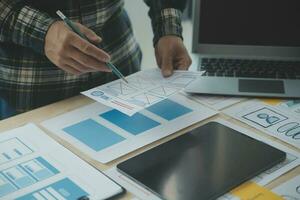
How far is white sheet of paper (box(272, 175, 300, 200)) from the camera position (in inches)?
28.9

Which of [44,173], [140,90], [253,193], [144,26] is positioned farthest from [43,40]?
[144,26]

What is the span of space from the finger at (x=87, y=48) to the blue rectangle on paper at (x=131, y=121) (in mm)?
128

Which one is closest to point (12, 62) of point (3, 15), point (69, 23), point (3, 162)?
point (3, 15)

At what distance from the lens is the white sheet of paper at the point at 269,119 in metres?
0.92

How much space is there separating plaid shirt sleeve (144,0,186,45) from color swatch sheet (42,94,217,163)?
23 cm

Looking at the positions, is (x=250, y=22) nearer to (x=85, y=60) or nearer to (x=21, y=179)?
(x=85, y=60)

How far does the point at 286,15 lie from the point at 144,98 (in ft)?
1.46

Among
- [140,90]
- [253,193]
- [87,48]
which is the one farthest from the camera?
[140,90]

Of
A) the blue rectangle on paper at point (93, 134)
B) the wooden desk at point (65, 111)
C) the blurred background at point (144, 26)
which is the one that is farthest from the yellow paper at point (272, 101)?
the blurred background at point (144, 26)

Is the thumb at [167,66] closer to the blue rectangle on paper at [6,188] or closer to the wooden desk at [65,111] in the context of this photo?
the wooden desk at [65,111]

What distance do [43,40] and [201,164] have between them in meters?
Answer: 0.45

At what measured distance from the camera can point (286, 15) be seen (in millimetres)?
1152

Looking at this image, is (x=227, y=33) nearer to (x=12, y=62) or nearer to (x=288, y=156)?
(x=288, y=156)

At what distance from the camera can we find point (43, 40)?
1.01 meters
